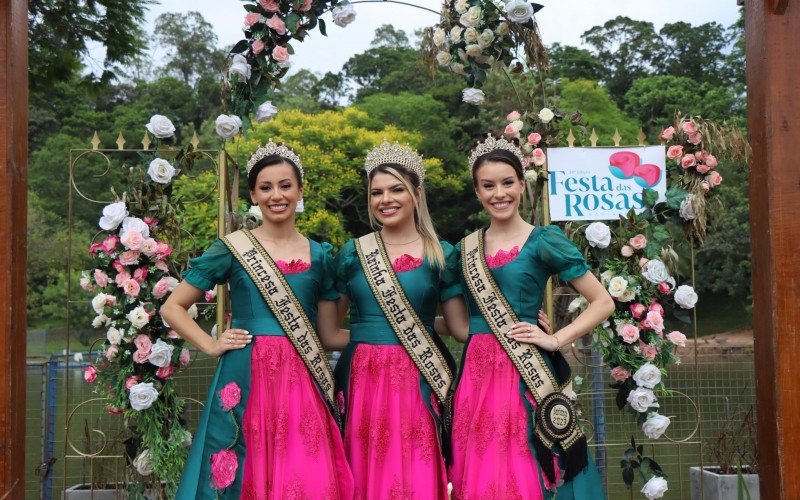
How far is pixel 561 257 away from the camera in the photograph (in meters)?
3.82

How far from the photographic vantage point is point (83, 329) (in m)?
25.5

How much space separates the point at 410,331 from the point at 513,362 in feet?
1.57

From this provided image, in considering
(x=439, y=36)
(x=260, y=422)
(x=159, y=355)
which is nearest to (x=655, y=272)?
(x=439, y=36)

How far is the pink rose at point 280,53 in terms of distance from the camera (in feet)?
15.9

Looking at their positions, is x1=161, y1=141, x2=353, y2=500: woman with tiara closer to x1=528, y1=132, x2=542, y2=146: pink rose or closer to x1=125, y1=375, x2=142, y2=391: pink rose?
x1=125, y1=375, x2=142, y2=391: pink rose

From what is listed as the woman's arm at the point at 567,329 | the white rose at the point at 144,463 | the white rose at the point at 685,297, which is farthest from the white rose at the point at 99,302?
the white rose at the point at 685,297

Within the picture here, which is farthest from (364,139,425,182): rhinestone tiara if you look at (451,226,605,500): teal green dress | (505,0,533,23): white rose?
(505,0,533,23): white rose

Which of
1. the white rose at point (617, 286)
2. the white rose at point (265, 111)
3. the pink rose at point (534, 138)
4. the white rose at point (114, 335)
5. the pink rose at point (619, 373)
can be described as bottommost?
the pink rose at point (619, 373)

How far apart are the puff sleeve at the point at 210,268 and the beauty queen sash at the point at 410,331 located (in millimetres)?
636

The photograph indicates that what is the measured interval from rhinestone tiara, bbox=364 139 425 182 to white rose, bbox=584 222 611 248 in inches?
52.0

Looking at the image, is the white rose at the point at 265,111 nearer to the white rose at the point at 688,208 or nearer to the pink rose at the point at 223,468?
the pink rose at the point at 223,468

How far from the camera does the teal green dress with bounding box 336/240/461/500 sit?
371 cm

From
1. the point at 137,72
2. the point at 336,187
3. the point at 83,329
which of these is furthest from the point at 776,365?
the point at 137,72

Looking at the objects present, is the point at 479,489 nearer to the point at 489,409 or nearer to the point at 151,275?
the point at 489,409
